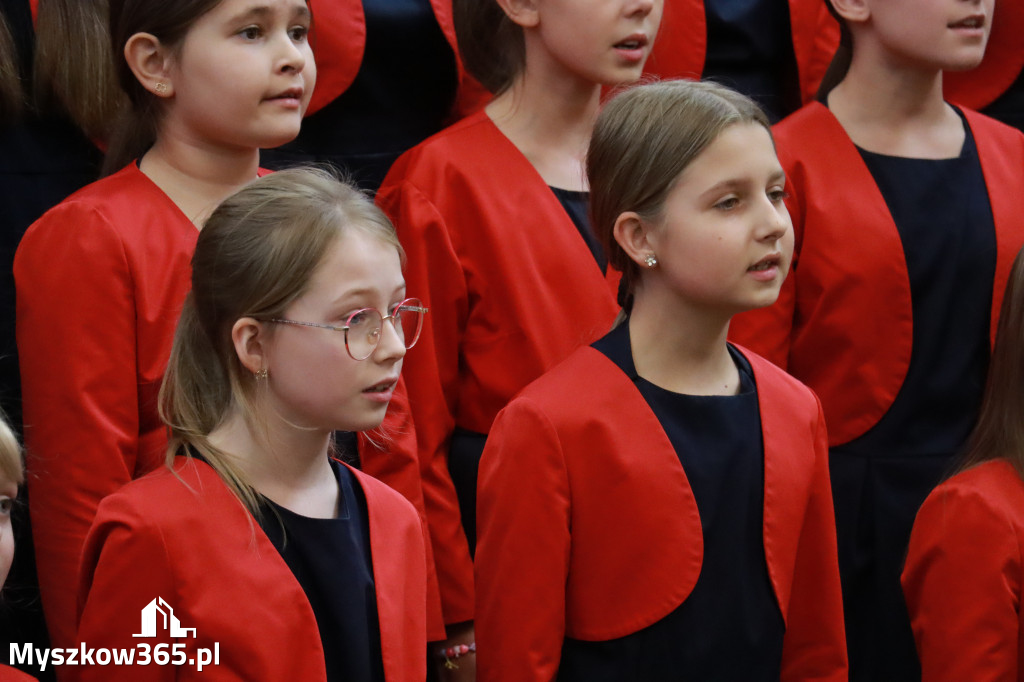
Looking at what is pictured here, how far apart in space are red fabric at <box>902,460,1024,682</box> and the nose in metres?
0.72

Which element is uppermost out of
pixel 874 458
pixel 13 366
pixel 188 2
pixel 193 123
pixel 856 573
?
pixel 188 2

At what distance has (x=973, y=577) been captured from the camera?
1805 mm

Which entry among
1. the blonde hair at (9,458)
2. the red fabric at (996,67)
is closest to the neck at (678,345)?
the blonde hair at (9,458)

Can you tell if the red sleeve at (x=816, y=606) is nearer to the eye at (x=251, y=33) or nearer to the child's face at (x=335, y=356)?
the child's face at (x=335, y=356)

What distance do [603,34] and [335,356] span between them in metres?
0.84

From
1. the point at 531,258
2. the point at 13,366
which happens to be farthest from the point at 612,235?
the point at 13,366

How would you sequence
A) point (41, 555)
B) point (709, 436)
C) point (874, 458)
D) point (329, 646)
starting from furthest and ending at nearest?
point (874, 458) → point (41, 555) → point (709, 436) → point (329, 646)

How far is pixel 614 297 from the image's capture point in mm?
2178

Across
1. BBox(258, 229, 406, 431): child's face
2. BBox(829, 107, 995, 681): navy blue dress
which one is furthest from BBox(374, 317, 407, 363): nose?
BBox(829, 107, 995, 681): navy blue dress

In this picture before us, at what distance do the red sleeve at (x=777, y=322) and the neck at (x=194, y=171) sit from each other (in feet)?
2.51

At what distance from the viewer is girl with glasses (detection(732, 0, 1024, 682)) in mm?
2268

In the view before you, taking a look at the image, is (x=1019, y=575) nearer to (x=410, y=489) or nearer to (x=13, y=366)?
(x=410, y=489)

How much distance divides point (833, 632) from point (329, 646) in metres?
0.65

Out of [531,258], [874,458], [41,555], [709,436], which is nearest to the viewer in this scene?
[709,436]
